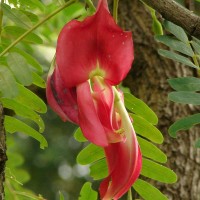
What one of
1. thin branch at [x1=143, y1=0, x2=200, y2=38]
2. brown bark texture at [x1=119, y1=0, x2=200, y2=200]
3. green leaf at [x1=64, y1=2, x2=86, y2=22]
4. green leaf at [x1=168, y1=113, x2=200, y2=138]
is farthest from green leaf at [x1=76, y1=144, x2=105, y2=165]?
green leaf at [x1=64, y1=2, x2=86, y2=22]

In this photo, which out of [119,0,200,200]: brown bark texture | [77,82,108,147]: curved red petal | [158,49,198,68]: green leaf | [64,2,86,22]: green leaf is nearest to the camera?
[77,82,108,147]: curved red petal

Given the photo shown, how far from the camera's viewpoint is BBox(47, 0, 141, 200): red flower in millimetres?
919

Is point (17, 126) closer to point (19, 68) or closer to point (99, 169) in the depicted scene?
point (99, 169)

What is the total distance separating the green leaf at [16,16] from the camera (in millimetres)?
1193

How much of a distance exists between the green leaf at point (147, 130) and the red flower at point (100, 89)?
33 centimetres

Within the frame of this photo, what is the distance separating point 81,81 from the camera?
97 centimetres

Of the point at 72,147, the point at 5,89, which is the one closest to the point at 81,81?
the point at 5,89

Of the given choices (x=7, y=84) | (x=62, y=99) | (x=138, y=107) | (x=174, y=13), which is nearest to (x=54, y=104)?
(x=62, y=99)

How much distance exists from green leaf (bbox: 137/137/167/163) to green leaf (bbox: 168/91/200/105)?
6.9 inches

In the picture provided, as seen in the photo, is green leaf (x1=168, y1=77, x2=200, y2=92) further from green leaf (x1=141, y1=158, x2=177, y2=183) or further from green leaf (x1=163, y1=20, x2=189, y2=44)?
green leaf (x1=141, y1=158, x2=177, y2=183)

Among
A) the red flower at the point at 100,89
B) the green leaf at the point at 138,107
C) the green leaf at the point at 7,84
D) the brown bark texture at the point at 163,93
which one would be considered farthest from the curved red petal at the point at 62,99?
the brown bark texture at the point at 163,93

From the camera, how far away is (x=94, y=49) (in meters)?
0.98

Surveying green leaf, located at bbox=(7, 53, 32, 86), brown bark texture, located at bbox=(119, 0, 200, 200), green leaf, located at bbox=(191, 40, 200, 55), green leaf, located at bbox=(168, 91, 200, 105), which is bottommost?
brown bark texture, located at bbox=(119, 0, 200, 200)

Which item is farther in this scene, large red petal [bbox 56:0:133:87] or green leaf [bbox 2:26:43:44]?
green leaf [bbox 2:26:43:44]
